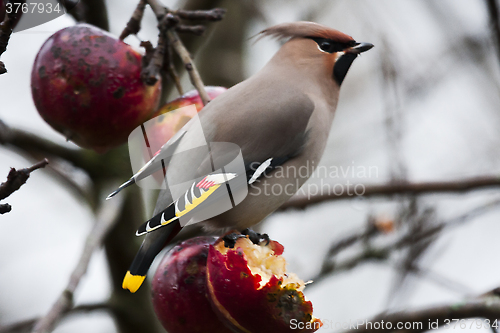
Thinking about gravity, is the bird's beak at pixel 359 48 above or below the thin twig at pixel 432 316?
above

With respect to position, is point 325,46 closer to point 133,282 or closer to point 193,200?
point 193,200

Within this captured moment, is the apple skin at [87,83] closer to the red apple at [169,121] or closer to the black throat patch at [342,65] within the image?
the red apple at [169,121]

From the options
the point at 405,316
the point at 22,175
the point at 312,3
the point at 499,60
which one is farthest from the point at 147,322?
the point at 312,3

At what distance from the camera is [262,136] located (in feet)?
6.59

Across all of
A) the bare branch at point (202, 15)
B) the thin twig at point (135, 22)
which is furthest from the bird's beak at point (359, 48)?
the thin twig at point (135, 22)

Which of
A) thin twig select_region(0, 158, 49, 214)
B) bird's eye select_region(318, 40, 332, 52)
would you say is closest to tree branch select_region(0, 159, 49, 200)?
thin twig select_region(0, 158, 49, 214)

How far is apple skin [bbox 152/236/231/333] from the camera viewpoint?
1663 mm

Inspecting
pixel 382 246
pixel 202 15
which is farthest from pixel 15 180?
pixel 382 246

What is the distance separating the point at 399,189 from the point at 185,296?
49.8 inches

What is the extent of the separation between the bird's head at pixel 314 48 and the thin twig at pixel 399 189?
1.81 ft

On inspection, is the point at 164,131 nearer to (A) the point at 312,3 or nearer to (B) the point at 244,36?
(B) the point at 244,36

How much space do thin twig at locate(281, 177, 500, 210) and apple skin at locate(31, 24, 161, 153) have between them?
3.12 ft

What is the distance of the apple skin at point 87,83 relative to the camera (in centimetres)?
184

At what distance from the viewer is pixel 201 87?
5.99 ft
